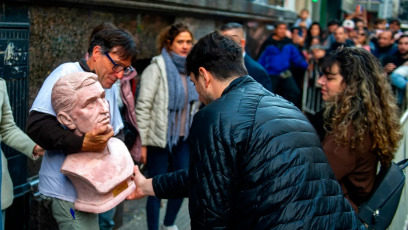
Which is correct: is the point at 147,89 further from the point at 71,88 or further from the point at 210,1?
the point at 210,1

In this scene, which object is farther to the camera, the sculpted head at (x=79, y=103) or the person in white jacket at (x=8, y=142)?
the person in white jacket at (x=8, y=142)

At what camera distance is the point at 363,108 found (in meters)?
2.96

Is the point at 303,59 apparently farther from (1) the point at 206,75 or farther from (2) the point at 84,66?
(1) the point at 206,75

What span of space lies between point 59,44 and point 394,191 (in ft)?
9.58

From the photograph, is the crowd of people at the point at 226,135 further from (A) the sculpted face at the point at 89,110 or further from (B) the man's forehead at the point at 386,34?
(B) the man's forehead at the point at 386,34

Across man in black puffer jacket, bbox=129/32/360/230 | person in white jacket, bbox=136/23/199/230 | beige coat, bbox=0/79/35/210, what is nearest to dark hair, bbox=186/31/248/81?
man in black puffer jacket, bbox=129/32/360/230

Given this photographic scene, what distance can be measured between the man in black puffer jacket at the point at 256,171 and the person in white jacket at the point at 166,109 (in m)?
2.33

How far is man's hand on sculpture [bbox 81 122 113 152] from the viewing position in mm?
2666

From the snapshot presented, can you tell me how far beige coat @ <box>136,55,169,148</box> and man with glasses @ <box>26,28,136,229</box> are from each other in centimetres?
103

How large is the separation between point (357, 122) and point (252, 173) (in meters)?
1.14

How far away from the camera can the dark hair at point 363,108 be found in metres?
2.91

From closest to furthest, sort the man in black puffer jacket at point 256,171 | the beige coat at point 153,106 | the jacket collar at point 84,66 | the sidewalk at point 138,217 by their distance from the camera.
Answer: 1. the man in black puffer jacket at point 256,171
2. the jacket collar at point 84,66
3. the beige coat at point 153,106
4. the sidewalk at point 138,217

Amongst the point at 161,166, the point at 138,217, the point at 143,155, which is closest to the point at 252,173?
the point at 143,155

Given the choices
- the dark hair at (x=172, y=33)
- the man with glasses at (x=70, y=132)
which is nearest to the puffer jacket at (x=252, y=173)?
the man with glasses at (x=70, y=132)
